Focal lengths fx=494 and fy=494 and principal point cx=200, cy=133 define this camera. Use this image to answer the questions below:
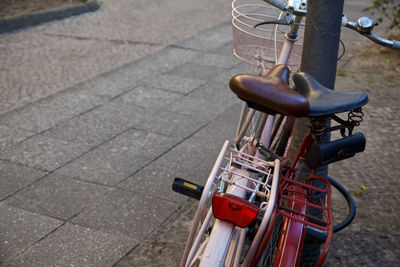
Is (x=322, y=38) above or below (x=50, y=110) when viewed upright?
above

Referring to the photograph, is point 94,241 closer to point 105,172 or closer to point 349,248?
point 105,172

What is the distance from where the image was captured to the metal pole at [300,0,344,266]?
8.26ft

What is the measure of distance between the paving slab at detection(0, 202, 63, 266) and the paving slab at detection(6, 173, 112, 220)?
59 millimetres

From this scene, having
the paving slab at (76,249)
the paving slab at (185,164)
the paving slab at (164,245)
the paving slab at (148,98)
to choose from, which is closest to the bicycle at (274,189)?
the paving slab at (164,245)

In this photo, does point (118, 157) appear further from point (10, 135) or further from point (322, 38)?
point (322, 38)

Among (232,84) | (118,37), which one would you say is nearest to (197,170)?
(232,84)

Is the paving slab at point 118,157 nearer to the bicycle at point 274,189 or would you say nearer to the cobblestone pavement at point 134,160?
the cobblestone pavement at point 134,160

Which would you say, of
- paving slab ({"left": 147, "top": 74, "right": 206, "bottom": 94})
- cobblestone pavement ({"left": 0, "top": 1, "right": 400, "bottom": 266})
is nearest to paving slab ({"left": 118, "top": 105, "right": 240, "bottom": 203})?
cobblestone pavement ({"left": 0, "top": 1, "right": 400, "bottom": 266})

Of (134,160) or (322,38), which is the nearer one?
(322,38)

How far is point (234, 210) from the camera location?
1831mm

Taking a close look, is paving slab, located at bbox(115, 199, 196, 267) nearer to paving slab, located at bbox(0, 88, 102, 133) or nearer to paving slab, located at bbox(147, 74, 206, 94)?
paving slab, located at bbox(0, 88, 102, 133)

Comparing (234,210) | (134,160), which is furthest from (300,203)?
(134,160)

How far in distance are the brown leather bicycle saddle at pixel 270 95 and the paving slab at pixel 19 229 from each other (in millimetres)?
1846

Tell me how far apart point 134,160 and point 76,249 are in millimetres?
1182
